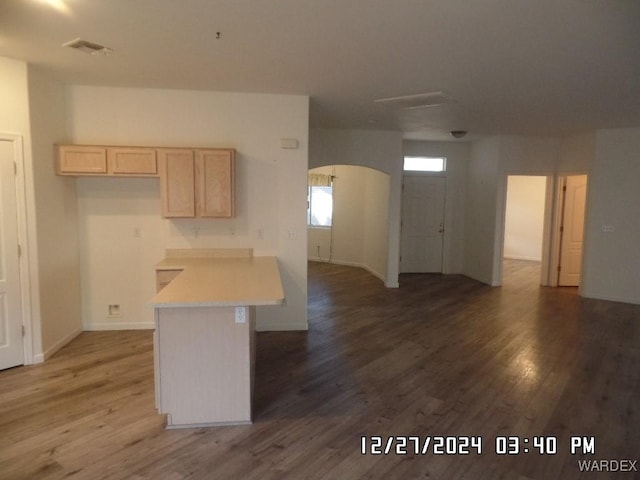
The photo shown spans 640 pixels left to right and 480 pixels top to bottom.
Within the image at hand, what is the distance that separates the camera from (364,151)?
711 cm

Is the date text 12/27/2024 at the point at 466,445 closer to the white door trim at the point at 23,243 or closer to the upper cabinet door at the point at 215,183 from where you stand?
the upper cabinet door at the point at 215,183

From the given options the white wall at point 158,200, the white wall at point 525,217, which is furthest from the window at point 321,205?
the white wall at point 158,200

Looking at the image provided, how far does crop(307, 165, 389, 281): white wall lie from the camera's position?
8516 millimetres

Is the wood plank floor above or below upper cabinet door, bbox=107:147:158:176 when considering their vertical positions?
below

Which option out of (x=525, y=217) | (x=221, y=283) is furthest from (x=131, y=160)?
(x=525, y=217)

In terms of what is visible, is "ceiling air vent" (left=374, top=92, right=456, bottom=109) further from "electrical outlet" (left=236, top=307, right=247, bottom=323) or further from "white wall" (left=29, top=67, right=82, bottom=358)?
"white wall" (left=29, top=67, right=82, bottom=358)

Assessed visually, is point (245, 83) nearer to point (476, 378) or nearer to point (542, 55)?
point (542, 55)

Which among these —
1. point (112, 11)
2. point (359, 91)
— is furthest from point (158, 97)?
point (359, 91)

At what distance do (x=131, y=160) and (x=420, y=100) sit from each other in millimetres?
3314

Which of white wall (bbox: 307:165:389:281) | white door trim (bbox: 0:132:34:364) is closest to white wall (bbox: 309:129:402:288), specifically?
white wall (bbox: 307:165:389:281)

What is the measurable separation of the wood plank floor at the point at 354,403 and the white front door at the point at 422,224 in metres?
3.41

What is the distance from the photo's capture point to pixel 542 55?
10.8ft

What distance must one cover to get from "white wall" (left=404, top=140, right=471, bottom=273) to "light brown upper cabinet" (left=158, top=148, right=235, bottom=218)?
16.9 feet

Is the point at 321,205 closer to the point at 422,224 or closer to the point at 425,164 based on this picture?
the point at 422,224
